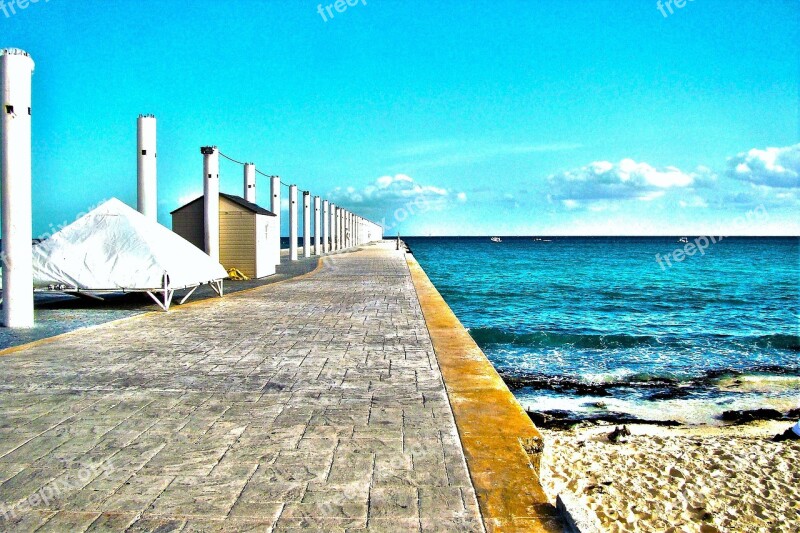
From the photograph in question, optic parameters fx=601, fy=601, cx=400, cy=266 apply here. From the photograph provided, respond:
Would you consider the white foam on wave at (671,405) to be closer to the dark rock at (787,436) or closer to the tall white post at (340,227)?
the dark rock at (787,436)

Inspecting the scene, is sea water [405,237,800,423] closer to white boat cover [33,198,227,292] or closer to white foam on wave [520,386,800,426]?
white foam on wave [520,386,800,426]

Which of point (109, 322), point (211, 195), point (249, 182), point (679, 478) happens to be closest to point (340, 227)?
point (249, 182)

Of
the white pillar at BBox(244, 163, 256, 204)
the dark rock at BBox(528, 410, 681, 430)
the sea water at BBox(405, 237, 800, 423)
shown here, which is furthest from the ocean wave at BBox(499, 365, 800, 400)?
the white pillar at BBox(244, 163, 256, 204)

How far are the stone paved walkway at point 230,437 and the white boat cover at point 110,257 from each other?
3.00m

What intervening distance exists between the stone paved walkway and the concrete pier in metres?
0.01

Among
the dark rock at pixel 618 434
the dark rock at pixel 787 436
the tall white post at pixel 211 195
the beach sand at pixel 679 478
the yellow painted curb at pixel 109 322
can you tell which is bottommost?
the dark rock at pixel 787 436

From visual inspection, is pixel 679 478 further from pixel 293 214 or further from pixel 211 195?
pixel 293 214

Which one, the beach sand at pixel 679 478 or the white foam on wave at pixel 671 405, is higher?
the beach sand at pixel 679 478

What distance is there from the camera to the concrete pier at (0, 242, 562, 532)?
331 centimetres

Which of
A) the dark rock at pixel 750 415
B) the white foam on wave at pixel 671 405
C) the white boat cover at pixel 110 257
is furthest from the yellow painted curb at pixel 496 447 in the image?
the white boat cover at pixel 110 257

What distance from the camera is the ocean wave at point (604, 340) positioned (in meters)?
16.1

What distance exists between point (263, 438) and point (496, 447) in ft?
5.61

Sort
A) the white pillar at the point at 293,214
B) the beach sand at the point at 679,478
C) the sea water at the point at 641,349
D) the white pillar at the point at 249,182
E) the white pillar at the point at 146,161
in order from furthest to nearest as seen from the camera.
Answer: the white pillar at the point at 293,214 → the white pillar at the point at 249,182 → the white pillar at the point at 146,161 → the sea water at the point at 641,349 → the beach sand at the point at 679,478

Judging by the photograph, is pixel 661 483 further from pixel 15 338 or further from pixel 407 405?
pixel 15 338
